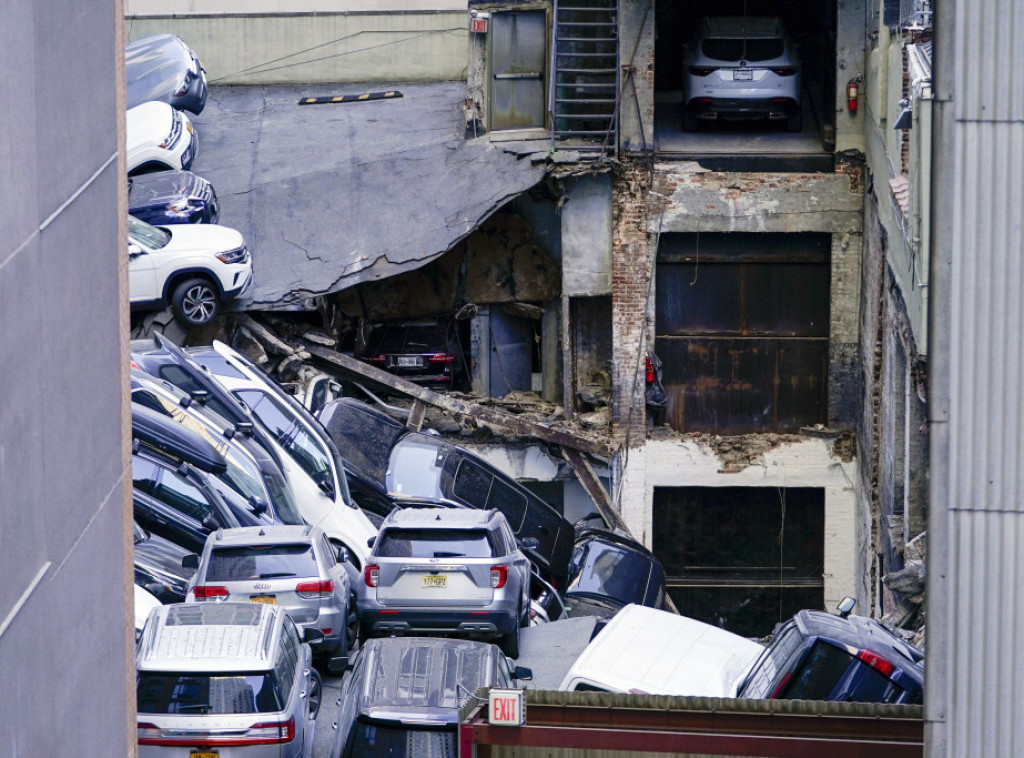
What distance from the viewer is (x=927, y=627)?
6.69 m

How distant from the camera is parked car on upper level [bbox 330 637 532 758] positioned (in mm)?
10227

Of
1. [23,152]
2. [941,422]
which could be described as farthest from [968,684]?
[23,152]

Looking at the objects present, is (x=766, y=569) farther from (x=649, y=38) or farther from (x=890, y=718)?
(x=890, y=718)

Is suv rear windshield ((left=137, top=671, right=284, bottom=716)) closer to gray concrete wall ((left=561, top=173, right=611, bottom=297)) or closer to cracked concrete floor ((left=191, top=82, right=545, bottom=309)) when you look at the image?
cracked concrete floor ((left=191, top=82, right=545, bottom=309))

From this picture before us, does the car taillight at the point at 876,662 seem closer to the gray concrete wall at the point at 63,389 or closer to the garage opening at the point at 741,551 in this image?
the gray concrete wall at the point at 63,389

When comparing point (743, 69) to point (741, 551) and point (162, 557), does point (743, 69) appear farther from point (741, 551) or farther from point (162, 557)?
point (162, 557)

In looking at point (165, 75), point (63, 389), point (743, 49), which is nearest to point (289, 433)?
point (743, 49)

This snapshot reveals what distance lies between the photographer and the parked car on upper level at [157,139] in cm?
2395

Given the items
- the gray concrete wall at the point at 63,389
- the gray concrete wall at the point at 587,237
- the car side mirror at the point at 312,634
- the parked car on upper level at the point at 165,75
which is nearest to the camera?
the gray concrete wall at the point at 63,389

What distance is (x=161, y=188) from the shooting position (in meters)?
22.4

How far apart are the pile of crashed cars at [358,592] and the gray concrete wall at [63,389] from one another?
254cm

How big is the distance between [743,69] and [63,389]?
18079 mm

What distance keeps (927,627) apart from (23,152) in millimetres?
4201

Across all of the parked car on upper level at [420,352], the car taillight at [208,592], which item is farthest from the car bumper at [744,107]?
the car taillight at [208,592]
